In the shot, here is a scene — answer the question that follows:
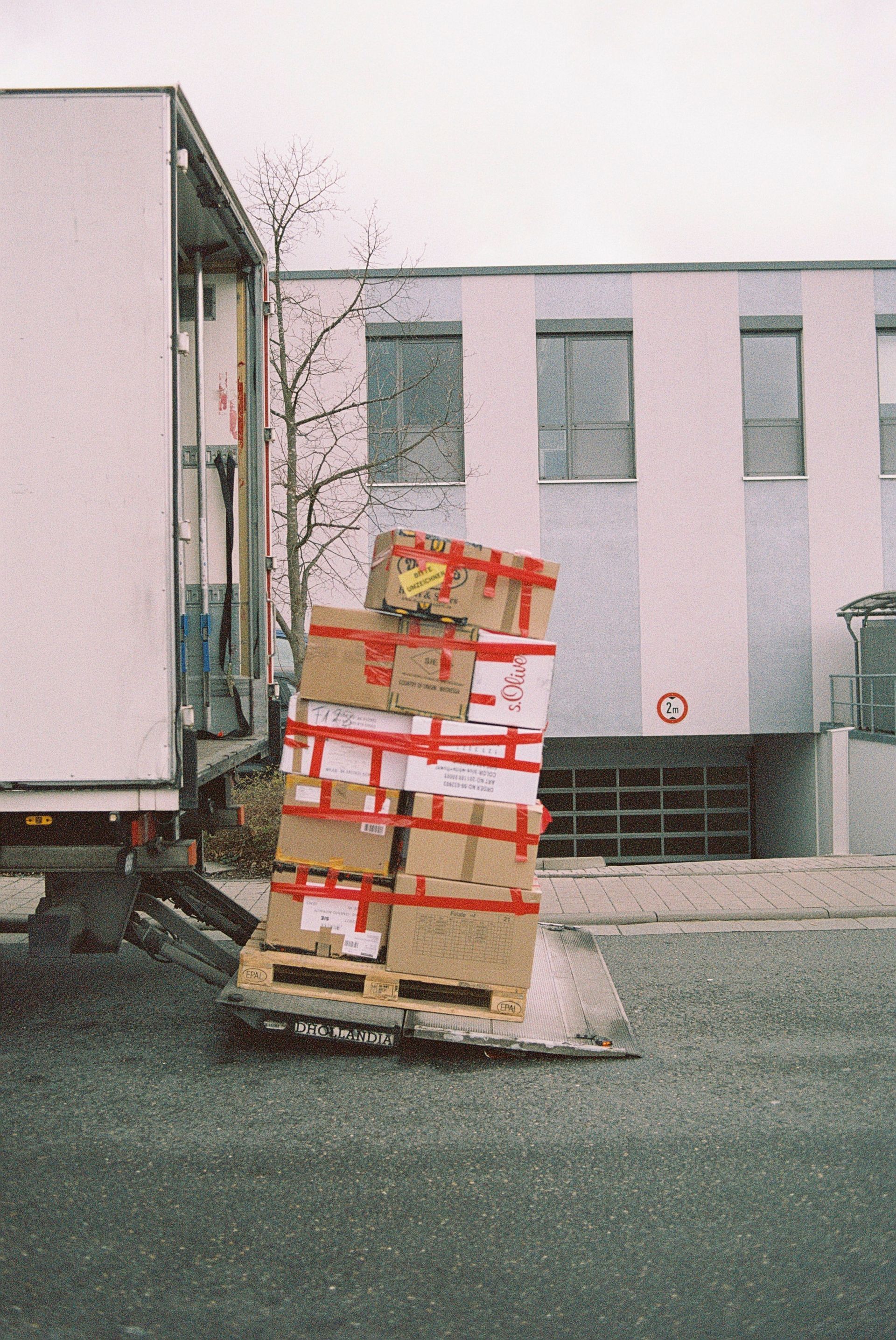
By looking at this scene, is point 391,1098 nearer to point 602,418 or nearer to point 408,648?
point 408,648

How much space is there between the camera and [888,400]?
15492mm

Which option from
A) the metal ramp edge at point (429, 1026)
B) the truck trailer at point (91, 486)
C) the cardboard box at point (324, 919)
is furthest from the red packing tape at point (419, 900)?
the truck trailer at point (91, 486)

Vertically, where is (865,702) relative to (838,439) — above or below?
below

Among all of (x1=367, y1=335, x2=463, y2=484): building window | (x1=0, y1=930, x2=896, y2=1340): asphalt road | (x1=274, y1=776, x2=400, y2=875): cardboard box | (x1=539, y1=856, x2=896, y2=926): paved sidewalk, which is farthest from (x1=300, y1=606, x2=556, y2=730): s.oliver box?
(x1=367, y1=335, x2=463, y2=484): building window

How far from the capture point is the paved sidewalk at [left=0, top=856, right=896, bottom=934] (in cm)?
708

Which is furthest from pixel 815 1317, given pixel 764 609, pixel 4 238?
pixel 764 609

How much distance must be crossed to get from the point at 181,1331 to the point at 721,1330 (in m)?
1.33

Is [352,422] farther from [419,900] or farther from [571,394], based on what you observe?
[419,900]

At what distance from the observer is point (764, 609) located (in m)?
15.2

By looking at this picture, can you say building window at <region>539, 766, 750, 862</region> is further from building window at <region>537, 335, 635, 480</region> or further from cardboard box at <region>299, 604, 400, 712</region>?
cardboard box at <region>299, 604, 400, 712</region>

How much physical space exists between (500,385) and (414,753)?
11807 mm

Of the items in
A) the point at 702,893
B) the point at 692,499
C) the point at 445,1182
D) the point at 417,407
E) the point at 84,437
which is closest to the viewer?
the point at 445,1182

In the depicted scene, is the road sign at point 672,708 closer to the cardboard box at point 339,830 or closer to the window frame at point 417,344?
the window frame at point 417,344

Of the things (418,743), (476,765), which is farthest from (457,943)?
(418,743)
